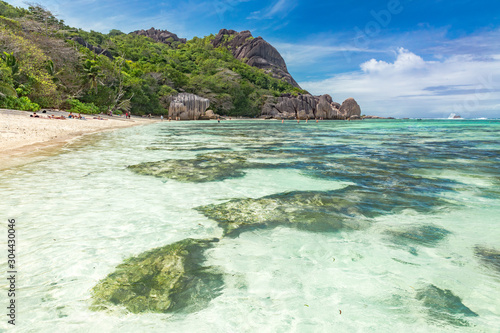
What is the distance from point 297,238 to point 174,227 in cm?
171

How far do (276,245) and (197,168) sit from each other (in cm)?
503

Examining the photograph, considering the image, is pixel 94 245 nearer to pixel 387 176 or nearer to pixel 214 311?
pixel 214 311

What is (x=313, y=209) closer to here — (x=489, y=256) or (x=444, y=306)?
(x=489, y=256)

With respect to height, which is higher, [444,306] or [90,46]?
[90,46]

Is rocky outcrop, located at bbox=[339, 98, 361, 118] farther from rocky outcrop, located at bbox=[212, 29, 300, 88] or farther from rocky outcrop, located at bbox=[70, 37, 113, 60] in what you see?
rocky outcrop, located at bbox=[70, 37, 113, 60]

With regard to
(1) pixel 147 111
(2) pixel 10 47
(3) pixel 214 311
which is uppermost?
(2) pixel 10 47

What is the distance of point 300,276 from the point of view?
9.07ft

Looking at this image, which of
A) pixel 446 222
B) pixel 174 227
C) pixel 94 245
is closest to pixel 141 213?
pixel 174 227

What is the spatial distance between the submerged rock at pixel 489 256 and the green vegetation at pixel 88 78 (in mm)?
29194

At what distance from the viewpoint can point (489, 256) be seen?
10.3 feet

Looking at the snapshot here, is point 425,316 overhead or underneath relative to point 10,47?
underneath

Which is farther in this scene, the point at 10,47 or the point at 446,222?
the point at 10,47

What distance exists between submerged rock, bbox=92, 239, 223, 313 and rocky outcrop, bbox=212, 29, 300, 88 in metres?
120

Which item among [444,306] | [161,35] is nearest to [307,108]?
[444,306]
